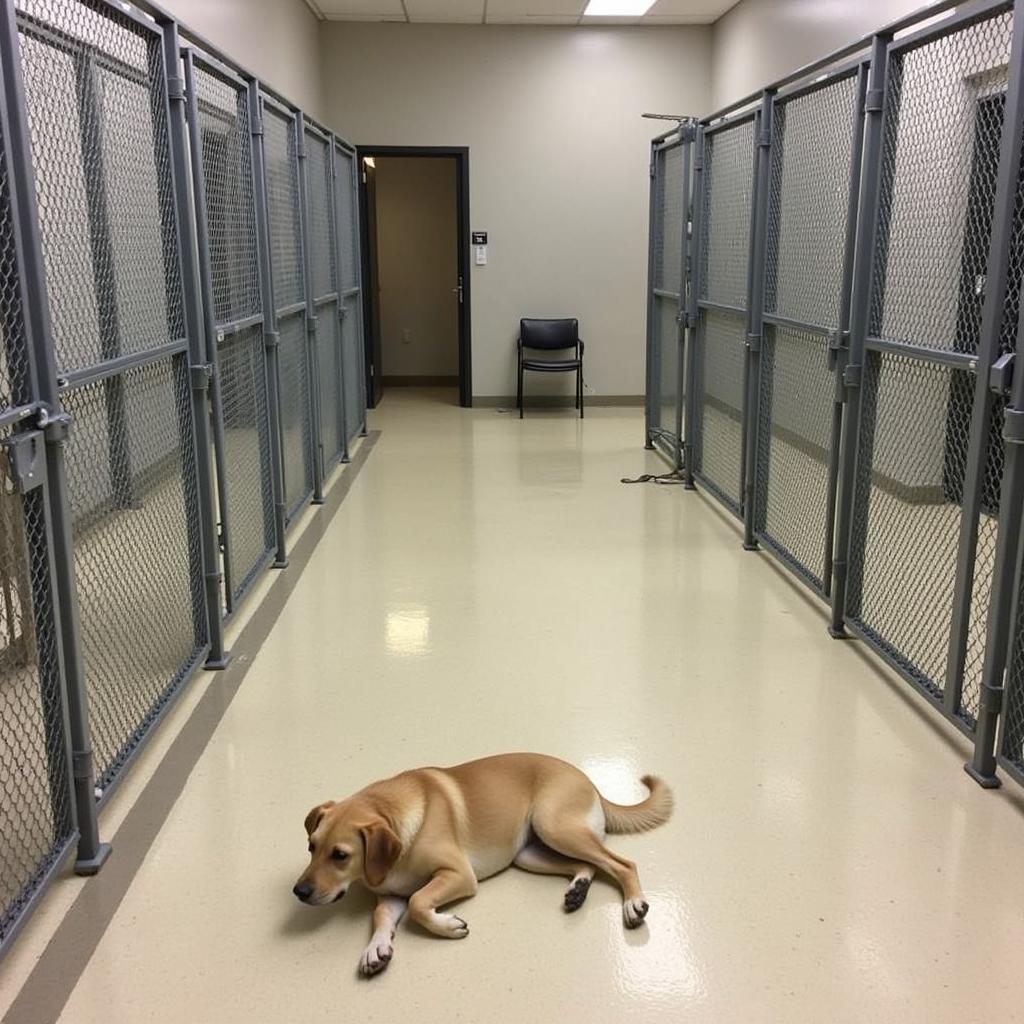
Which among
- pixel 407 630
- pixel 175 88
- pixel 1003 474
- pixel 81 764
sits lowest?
pixel 407 630

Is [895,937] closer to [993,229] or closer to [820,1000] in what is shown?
[820,1000]

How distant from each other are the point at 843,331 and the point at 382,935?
237 cm

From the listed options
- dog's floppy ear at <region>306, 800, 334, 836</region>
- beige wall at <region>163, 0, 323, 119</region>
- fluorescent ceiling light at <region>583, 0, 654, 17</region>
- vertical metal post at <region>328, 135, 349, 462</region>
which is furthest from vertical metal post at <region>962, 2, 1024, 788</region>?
fluorescent ceiling light at <region>583, 0, 654, 17</region>

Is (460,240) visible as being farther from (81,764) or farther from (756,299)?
(81,764)

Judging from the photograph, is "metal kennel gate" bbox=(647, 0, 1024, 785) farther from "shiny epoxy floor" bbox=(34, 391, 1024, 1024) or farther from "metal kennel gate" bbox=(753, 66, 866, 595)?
"shiny epoxy floor" bbox=(34, 391, 1024, 1024)

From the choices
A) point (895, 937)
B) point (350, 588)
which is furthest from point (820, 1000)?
point (350, 588)

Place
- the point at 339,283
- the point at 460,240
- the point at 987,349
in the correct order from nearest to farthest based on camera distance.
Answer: the point at 987,349, the point at 339,283, the point at 460,240

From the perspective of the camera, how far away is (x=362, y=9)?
7.55m

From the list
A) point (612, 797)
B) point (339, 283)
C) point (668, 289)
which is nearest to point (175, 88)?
point (612, 797)

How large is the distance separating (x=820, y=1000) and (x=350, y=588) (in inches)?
101

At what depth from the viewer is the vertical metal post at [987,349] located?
7.34 ft

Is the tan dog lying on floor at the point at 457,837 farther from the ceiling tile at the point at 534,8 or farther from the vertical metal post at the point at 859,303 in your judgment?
the ceiling tile at the point at 534,8

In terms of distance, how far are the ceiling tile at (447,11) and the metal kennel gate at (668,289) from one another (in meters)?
2.18

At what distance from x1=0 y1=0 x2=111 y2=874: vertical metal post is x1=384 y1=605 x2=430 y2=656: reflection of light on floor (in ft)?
4.27
